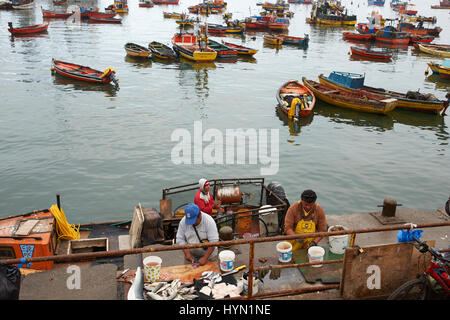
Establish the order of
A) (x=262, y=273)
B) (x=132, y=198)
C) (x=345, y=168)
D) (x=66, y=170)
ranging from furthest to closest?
(x=345, y=168) < (x=66, y=170) < (x=132, y=198) < (x=262, y=273)

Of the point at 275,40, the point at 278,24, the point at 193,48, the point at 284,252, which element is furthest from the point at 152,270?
the point at 278,24

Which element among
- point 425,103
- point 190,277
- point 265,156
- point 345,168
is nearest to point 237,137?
point 265,156

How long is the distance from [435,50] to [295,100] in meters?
41.4

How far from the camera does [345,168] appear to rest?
724 inches

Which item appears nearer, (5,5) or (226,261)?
(226,261)

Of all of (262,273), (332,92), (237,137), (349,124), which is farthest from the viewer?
(332,92)

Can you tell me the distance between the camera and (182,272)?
20.0ft

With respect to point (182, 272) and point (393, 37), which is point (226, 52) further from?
point (182, 272)

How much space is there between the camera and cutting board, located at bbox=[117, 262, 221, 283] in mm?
5922

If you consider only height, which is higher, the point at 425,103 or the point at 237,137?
the point at 425,103

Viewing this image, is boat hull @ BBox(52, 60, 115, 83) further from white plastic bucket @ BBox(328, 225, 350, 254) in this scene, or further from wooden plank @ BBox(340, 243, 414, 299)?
wooden plank @ BBox(340, 243, 414, 299)

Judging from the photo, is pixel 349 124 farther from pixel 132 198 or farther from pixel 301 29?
pixel 301 29
